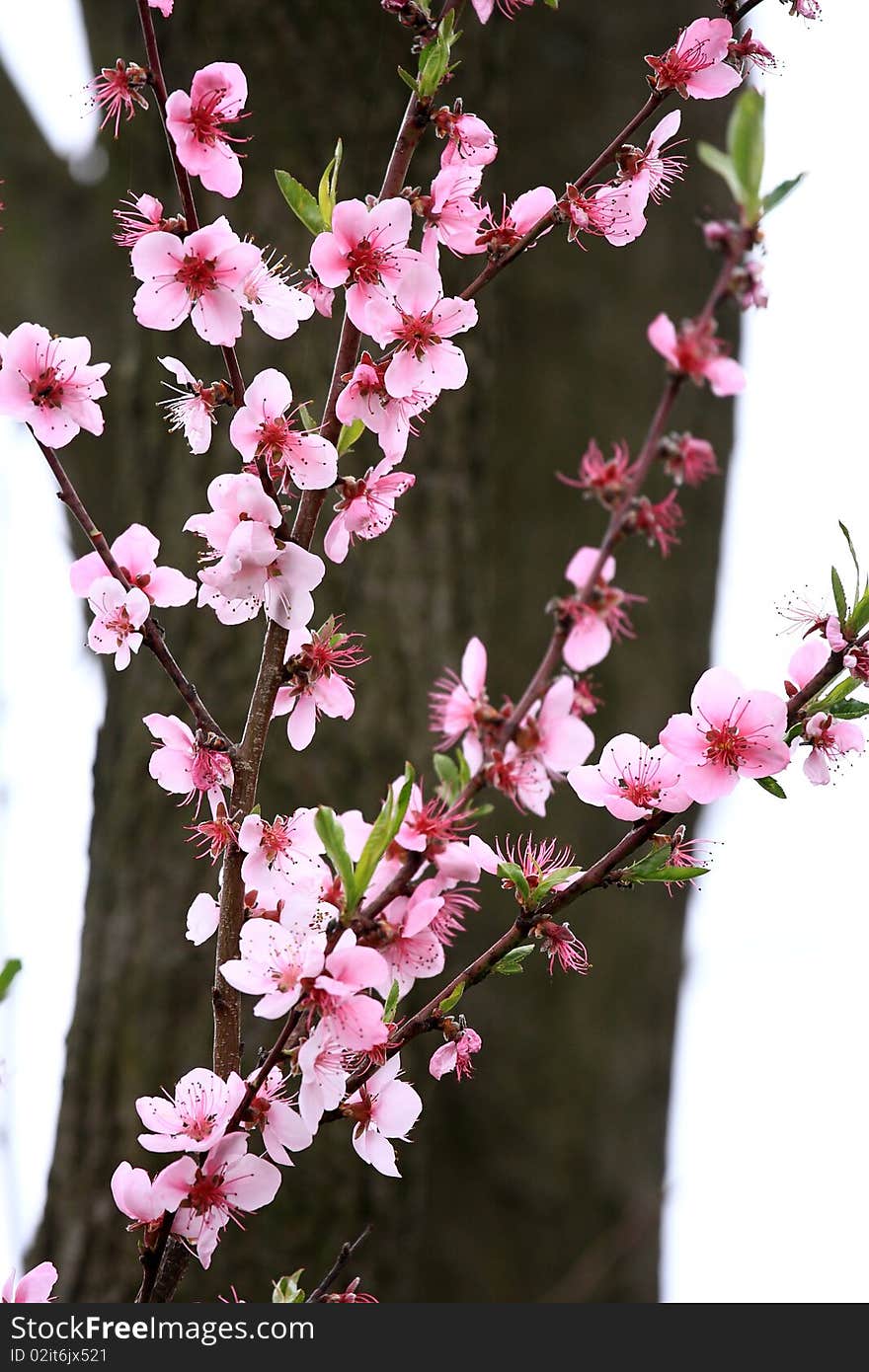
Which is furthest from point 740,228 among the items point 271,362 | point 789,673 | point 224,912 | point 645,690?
point 645,690

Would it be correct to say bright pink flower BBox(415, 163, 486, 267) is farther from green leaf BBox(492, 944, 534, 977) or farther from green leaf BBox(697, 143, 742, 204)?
green leaf BBox(492, 944, 534, 977)

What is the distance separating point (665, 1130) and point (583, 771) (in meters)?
2.22

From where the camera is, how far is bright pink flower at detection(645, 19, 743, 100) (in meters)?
0.74

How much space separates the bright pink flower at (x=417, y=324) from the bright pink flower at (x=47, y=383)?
0.17 metres

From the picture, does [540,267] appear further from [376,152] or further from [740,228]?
[740,228]

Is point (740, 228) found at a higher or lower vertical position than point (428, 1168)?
lower

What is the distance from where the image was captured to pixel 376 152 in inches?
63.7

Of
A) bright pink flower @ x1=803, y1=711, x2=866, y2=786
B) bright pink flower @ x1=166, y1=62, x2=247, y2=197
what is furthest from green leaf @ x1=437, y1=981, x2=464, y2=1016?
bright pink flower @ x1=166, y1=62, x2=247, y2=197

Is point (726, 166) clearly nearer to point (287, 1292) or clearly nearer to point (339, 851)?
point (339, 851)

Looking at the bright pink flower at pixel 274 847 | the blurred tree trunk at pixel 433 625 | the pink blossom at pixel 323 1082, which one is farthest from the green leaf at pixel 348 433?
the blurred tree trunk at pixel 433 625

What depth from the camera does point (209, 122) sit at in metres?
0.74

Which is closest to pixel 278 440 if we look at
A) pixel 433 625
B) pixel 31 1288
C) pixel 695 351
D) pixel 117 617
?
pixel 117 617

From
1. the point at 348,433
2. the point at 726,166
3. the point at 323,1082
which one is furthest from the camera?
the point at 348,433

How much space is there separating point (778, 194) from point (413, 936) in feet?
1.22
